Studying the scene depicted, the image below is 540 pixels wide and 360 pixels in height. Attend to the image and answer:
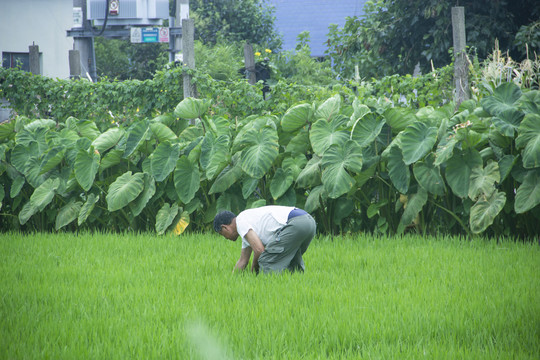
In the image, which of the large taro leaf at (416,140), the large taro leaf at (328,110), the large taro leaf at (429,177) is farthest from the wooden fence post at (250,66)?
the large taro leaf at (429,177)

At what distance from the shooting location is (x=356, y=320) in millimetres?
→ 3676

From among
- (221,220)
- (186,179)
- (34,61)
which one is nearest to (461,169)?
(221,220)

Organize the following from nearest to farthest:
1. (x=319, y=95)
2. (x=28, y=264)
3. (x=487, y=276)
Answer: (x=487, y=276)
(x=28, y=264)
(x=319, y=95)

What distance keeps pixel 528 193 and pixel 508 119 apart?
2.34 feet

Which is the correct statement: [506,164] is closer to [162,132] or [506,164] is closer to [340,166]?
[340,166]

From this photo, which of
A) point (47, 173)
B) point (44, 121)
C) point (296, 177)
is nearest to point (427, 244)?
point (296, 177)

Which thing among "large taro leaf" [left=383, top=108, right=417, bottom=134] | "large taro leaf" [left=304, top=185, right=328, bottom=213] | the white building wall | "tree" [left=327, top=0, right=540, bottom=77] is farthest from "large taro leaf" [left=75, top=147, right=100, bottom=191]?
the white building wall

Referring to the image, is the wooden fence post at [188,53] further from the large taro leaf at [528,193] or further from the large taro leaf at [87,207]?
the large taro leaf at [528,193]

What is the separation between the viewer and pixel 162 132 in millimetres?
7258

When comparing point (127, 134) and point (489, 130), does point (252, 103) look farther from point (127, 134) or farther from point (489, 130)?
point (489, 130)

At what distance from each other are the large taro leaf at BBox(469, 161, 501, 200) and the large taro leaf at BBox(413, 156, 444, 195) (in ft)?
0.97

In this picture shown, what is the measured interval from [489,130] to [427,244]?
4.04ft

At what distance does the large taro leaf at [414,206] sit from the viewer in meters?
6.15

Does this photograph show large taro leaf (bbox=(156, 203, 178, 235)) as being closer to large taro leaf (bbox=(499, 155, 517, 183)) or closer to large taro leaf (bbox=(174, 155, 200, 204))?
large taro leaf (bbox=(174, 155, 200, 204))
